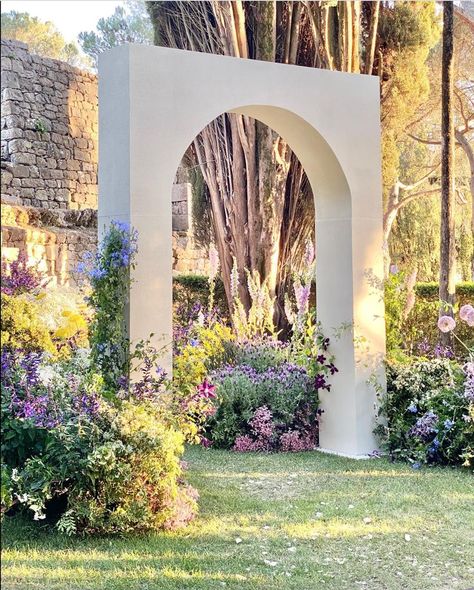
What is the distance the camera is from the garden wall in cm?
1146

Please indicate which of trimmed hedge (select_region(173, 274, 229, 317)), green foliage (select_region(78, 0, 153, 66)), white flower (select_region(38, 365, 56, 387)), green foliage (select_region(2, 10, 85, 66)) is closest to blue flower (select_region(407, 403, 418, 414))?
white flower (select_region(38, 365, 56, 387))

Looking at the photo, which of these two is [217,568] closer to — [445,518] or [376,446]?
[445,518]

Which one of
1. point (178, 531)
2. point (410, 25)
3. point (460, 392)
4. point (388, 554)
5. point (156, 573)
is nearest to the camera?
point (156, 573)

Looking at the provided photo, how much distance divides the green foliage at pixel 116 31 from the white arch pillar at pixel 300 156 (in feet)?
42.7

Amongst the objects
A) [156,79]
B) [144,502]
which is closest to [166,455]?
[144,502]

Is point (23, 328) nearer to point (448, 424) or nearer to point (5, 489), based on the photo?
point (5, 489)

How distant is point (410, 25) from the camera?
1214 centimetres

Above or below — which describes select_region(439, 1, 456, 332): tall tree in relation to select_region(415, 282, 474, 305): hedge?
above

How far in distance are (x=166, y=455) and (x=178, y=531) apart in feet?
1.31

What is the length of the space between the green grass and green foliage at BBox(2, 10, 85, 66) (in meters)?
13.3

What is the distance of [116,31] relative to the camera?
1797 cm

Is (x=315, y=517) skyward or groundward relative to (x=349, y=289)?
groundward

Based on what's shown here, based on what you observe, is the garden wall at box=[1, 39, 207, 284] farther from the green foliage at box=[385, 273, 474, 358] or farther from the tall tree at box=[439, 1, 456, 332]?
the tall tree at box=[439, 1, 456, 332]

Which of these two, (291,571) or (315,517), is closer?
(291,571)
